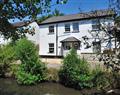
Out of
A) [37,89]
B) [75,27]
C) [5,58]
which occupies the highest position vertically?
[75,27]

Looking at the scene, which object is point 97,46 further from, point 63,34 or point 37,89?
point 63,34

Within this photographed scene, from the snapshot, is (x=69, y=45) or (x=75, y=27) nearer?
(x=75, y=27)

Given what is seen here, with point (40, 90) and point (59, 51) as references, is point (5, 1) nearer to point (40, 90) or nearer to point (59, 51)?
point (40, 90)

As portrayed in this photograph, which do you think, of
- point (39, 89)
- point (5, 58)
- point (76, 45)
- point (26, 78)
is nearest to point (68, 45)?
point (76, 45)

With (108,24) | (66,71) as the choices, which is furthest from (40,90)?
(108,24)

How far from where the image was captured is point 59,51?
35.8 meters

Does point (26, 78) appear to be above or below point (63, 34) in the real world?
below

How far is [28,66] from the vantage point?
23766 mm

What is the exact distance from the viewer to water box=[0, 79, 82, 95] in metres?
20.1

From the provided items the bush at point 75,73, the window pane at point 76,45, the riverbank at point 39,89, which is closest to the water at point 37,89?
the riverbank at point 39,89

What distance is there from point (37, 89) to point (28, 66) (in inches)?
121

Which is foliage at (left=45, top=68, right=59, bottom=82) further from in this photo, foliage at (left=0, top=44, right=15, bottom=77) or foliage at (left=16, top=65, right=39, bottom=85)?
foliage at (left=0, top=44, right=15, bottom=77)

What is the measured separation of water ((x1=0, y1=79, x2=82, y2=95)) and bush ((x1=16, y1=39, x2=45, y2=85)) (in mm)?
706

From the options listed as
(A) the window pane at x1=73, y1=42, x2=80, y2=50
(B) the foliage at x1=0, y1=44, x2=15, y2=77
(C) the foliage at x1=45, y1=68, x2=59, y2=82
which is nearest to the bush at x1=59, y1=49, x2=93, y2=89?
(C) the foliage at x1=45, y1=68, x2=59, y2=82
